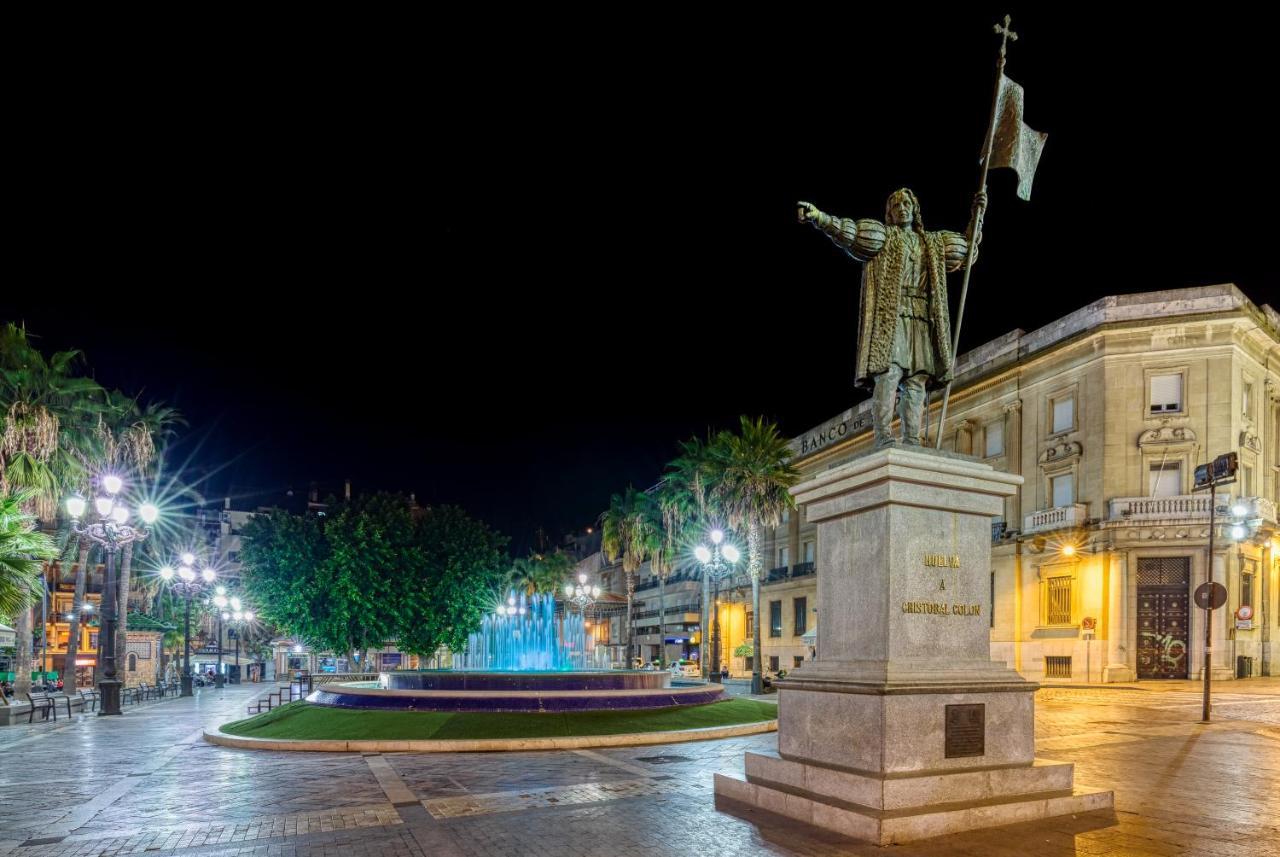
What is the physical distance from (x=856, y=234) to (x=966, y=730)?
4932 millimetres

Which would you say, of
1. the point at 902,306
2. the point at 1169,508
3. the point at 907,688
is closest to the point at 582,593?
the point at 1169,508

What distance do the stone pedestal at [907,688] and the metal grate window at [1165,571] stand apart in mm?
31067

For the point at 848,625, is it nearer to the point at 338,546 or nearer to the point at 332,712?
the point at 332,712

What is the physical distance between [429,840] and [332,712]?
11692mm

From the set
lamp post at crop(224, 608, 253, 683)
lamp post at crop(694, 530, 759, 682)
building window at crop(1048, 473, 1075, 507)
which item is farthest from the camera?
lamp post at crop(224, 608, 253, 683)

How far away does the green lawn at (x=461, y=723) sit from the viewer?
1609 centimetres

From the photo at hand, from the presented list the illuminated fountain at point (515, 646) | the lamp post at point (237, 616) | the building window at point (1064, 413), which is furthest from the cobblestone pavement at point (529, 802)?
the lamp post at point (237, 616)

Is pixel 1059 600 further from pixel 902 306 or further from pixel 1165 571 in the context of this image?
pixel 902 306

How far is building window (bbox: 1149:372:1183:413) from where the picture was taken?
116 feet

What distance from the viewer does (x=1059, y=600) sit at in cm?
3769

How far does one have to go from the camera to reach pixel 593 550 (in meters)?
111

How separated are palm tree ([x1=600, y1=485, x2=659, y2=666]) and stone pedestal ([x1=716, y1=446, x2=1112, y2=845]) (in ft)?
131

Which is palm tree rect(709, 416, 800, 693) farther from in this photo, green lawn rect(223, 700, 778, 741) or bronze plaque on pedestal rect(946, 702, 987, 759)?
bronze plaque on pedestal rect(946, 702, 987, 759)

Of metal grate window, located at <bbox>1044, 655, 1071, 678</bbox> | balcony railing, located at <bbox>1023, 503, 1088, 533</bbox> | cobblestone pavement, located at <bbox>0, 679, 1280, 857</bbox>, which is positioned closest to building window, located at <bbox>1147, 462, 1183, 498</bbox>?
balcony railing, located at <bbox>1023, 503, 1088, 533</bbox>
